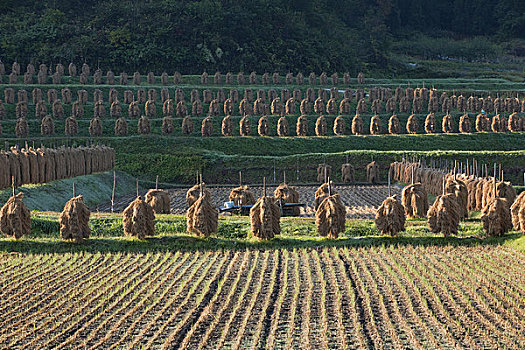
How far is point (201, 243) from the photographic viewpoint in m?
29.4

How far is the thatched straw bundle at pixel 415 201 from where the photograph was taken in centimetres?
3553

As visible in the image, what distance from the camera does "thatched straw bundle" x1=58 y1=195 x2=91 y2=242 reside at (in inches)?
1153

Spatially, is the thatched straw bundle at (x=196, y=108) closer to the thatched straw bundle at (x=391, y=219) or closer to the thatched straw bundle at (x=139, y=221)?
the thatched straw bundle at (x=139, y=221)

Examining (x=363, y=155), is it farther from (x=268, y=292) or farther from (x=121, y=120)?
(x=268, y=292)

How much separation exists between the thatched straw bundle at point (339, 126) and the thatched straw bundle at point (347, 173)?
8972 mm

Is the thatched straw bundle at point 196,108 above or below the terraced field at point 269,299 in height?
above

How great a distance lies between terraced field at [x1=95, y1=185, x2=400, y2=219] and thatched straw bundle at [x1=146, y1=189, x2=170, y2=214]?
2196 millimetres

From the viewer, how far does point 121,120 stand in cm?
5975

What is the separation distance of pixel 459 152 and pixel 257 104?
18.5 m

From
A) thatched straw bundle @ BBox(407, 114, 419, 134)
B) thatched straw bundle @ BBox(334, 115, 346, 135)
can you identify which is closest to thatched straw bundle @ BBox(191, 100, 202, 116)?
thatched straw bundle @ BBox(334, 115, 346, 135)

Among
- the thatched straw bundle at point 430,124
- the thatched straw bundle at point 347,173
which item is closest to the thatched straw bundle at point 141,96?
the thatched straw bundle at point 347,173

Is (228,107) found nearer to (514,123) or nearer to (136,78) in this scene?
(136,78)

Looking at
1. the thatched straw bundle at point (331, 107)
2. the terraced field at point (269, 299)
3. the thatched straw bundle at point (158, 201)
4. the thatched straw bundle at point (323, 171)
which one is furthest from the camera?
the thatched straw bundle at point (331, 107)

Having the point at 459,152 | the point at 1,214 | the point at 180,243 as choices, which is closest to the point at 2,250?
the point at 1,214
